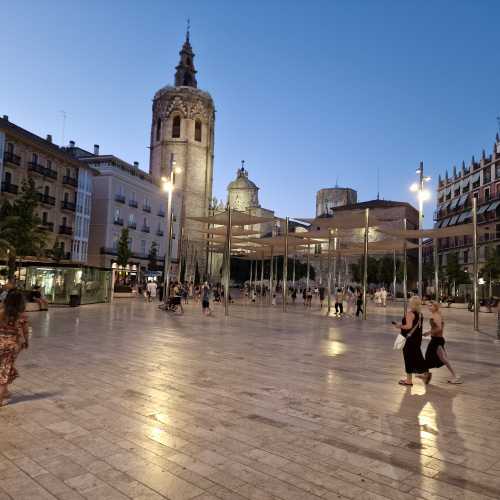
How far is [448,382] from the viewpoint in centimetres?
700

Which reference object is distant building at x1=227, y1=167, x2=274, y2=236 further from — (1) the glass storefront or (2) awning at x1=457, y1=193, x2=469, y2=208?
(1) the glass storefront

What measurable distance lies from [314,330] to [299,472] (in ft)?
36.3

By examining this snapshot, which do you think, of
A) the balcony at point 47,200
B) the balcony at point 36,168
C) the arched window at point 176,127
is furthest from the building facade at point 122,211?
the arched window at point 176,127

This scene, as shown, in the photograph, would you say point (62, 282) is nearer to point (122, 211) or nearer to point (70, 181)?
point (70, 181)

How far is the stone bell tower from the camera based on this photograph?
239ft

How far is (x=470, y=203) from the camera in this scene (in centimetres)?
6344

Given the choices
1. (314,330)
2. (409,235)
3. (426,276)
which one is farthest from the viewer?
(426,276)

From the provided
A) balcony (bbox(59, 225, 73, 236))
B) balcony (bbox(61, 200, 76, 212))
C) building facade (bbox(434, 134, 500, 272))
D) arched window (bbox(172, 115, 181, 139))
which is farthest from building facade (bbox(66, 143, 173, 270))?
building facade (bbox(434, 134, 500, 272))

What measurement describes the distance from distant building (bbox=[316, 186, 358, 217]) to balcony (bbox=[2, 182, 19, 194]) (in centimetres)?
7314

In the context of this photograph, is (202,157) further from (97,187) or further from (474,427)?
(474,427)

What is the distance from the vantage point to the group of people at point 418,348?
6633mm

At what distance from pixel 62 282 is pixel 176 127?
5612 cm

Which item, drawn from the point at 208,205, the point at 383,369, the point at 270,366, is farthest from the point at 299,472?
the point at 208,205

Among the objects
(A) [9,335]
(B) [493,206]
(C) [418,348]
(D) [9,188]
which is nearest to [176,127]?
(D) [9,188]
